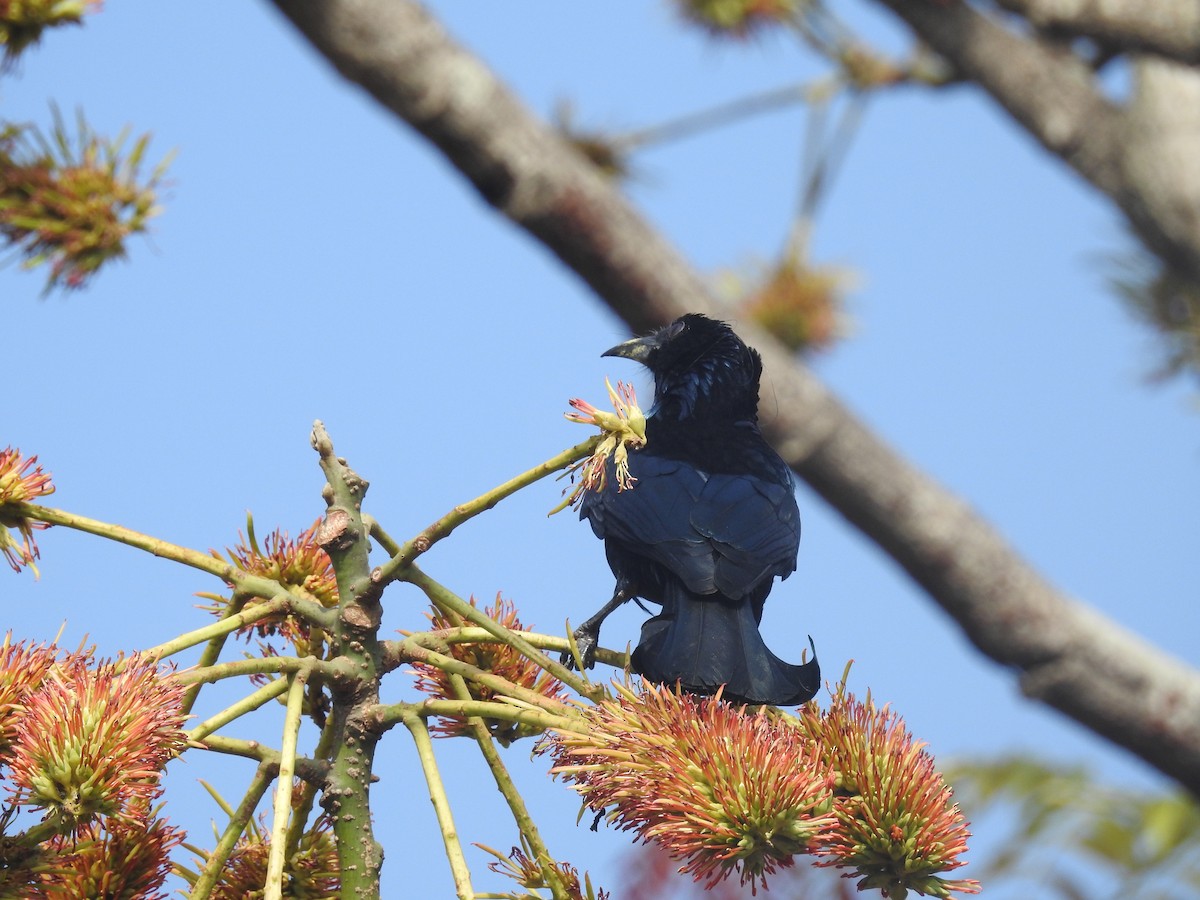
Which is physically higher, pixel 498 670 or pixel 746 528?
pixel 746 528

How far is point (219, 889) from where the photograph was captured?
1895 mm

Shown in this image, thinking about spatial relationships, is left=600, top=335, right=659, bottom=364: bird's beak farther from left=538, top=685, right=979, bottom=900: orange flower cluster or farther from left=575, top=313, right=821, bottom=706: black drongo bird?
left=538, top=685, right=979, bottom=900: orange flower cluster

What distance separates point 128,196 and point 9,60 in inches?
11.7

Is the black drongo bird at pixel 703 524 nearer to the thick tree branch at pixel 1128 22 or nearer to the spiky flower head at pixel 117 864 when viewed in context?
the spiky flower head at pixel 117 864

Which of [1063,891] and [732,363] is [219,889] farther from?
[1063,891]

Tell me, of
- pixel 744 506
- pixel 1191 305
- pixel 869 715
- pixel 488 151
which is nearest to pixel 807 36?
pixel 1191 305

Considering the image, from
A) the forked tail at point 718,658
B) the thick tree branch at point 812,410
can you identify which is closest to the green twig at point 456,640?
the forked tail at point 718,658

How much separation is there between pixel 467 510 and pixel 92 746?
0.49 m

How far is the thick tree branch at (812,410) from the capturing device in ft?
13.8

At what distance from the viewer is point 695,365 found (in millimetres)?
3357

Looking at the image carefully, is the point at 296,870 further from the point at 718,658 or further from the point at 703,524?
the point at 703,524

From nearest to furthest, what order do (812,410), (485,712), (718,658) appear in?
(485,712) → (718,658) → (812,410)

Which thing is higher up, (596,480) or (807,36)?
(807,36)

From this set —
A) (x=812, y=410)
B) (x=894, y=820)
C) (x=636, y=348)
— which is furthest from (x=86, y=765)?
(x=812, y=410)
